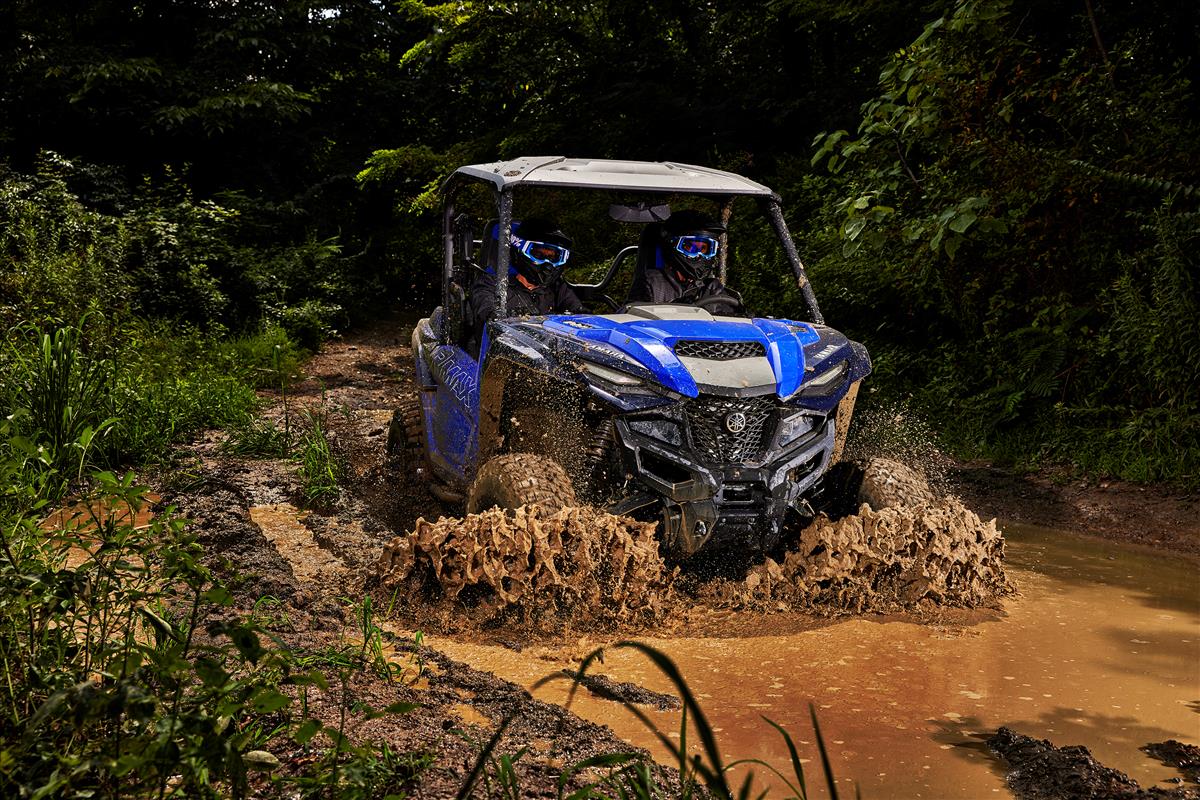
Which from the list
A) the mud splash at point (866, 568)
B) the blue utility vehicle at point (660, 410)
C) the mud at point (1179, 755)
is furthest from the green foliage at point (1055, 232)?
the mud at point (1179, 755)

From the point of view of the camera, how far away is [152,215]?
1342 centimetres

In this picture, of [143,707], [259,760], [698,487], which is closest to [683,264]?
[698,487]

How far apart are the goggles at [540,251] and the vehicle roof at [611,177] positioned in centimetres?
39

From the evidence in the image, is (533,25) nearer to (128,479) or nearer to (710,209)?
(710,209)

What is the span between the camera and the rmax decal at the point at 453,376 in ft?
18.6

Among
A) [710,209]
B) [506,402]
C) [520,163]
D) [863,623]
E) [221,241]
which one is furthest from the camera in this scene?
[221,241]

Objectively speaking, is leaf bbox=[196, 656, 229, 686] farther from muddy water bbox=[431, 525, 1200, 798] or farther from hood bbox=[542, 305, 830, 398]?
hood bbox=[542, 305, 830, 398]

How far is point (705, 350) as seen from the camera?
478cm

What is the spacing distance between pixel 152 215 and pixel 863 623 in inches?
441

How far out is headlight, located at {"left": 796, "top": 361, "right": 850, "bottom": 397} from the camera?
189 inches

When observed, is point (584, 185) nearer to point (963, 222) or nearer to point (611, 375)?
point (611, 375)

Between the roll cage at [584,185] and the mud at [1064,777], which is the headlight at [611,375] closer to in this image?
the roll cage at [584,185]

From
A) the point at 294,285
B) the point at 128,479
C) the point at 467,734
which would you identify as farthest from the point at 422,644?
the point at 294,285

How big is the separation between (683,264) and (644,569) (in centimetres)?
203
